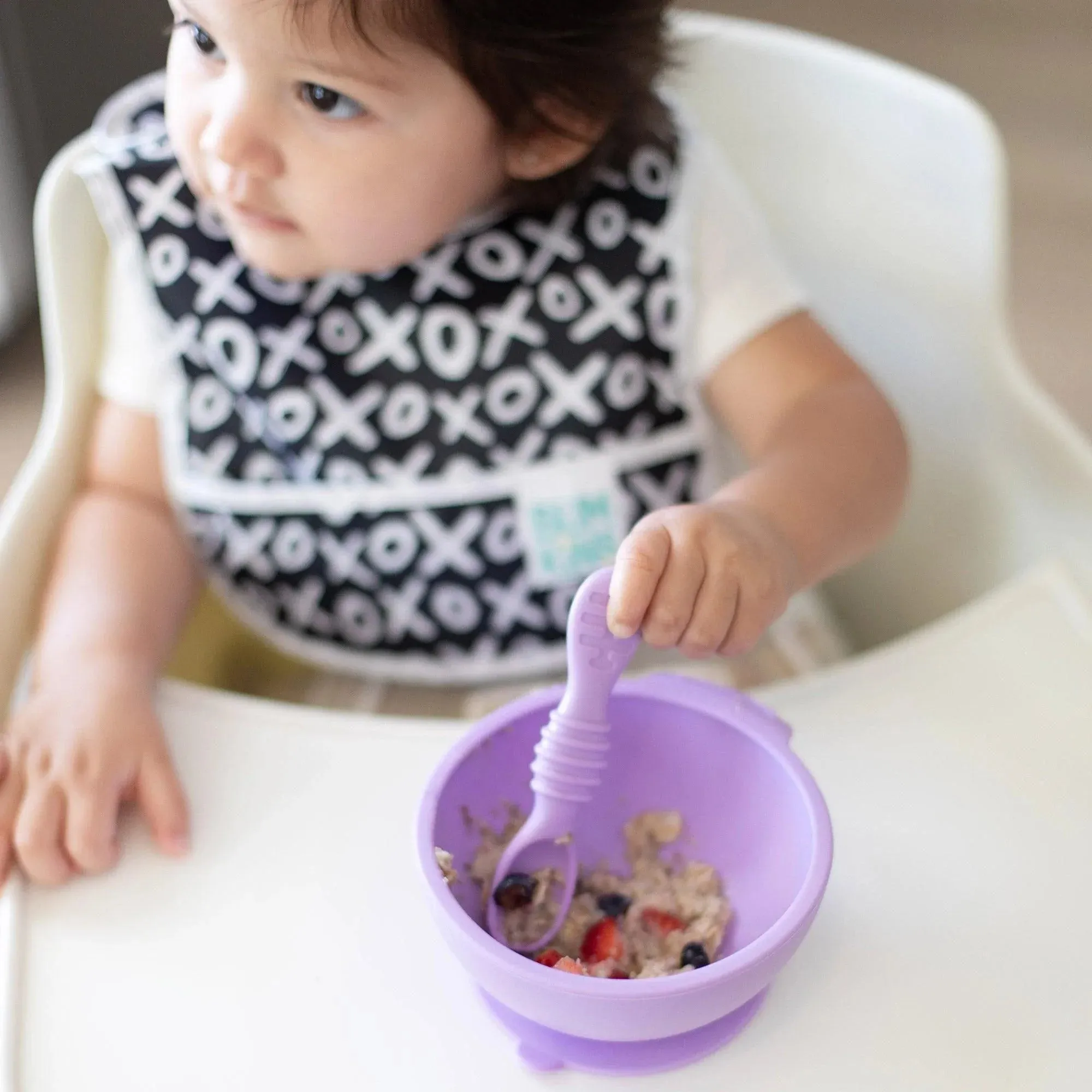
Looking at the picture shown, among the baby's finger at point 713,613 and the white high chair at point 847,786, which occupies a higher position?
the baby's finger at point 713,613

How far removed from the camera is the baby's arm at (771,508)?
21.3 inches

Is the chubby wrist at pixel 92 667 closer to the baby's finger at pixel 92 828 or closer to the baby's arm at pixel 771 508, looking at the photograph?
the baby's finger at pixel 92 828

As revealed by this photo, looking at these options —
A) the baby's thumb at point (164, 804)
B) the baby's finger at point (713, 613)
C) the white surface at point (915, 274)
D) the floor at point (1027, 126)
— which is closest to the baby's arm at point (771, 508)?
the baby's finger at point (713, 613)

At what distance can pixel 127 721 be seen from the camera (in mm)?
656

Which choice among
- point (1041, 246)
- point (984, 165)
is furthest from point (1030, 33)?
point (984, 165)

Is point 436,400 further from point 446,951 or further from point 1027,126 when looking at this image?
point 1027,126

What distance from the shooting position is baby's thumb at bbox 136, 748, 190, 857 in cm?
61

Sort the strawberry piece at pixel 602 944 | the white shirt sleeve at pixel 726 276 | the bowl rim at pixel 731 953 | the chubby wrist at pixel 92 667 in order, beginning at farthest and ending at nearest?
the white shirt sleeve at pixel 726 276 → the chubby wrist at pixel 92 667 → the strawberry piece at pixel 602 944 → the bowl rim at pixel 731 953

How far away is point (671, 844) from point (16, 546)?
40 cm

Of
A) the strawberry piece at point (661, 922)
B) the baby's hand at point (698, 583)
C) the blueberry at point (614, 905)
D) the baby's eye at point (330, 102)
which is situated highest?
the baby's eye at point (330, 102)

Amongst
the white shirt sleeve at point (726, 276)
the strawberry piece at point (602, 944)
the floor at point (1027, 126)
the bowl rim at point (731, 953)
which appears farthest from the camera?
the floor at point (1027, 126)

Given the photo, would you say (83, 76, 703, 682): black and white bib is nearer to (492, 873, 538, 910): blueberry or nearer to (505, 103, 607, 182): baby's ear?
(505, 103, 607, 182): baby's ear

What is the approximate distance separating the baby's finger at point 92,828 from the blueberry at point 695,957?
10.5 inches

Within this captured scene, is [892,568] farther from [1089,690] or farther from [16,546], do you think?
[16,546]
